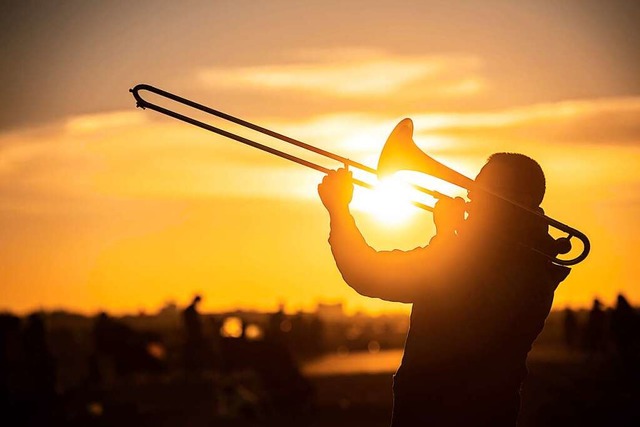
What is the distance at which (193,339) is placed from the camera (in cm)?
2786

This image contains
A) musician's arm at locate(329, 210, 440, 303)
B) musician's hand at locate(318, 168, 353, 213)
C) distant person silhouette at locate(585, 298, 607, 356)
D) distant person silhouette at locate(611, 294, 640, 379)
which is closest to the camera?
musician's arm at locate(329, 210, 440, 303)

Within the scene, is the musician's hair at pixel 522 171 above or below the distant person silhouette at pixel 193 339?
below

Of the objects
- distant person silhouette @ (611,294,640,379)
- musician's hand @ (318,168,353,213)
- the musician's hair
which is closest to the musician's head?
the musician's hair

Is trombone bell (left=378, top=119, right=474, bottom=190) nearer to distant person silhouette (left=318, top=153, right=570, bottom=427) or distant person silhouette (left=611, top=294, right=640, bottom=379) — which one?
distant person silhouette (left=318, top=153, right=570, bottom=427)

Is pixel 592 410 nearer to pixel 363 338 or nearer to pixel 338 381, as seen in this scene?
pixel 338 381

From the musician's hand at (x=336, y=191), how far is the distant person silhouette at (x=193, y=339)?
1961 centimetres

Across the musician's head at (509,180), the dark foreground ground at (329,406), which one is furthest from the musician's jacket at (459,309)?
the dark foreground ground at (329,406)

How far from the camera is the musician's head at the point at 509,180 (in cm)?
485

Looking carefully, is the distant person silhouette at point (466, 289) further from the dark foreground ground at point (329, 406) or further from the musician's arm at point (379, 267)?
the dark foreground ground at point (329, 406)

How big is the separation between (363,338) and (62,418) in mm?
54239

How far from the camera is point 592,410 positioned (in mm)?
21375

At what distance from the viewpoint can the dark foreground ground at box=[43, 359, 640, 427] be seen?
2086cm

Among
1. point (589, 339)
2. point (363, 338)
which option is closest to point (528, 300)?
point (589, 339)

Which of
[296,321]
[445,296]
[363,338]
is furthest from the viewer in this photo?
[363,338]
